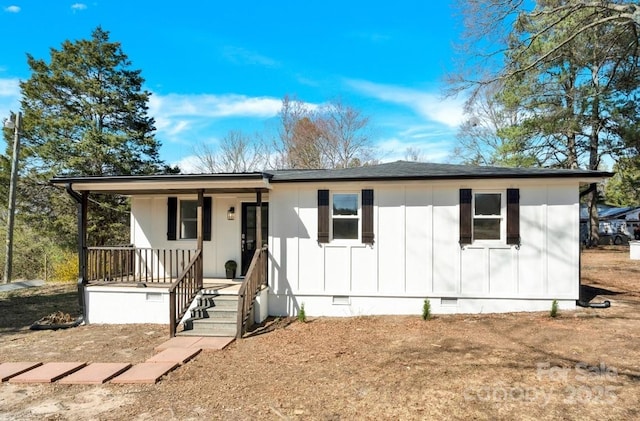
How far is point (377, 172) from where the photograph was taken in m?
8.23

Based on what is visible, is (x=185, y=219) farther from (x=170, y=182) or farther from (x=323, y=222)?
(x=323, y=222)

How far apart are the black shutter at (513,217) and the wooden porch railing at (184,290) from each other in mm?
6228

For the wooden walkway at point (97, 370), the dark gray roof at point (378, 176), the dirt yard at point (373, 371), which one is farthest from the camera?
the dark gray roof at point (378, 176)

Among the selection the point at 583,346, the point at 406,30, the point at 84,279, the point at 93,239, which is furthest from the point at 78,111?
the point at 583,346

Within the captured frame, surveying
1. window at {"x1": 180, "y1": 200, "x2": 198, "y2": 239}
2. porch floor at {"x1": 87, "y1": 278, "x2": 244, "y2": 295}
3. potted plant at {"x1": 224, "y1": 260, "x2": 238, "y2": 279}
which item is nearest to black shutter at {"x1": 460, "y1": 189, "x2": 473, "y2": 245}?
porch floor at {"x1": 87, "y1": 278, "x2": 244, "y2": 295}

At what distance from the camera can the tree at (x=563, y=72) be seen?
12320 millimetres

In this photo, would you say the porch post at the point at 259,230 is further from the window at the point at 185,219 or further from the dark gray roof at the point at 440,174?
the window at the point at 185,219

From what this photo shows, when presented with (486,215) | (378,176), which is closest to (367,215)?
(378,176)

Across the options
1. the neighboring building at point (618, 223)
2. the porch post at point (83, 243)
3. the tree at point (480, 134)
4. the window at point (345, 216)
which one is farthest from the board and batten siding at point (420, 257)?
the neighboring building at point (618, 223)

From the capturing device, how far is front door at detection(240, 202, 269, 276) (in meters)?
9.55

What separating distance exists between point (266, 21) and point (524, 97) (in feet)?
39.8

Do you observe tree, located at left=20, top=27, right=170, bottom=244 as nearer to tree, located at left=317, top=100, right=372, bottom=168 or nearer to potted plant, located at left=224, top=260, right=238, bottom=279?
potted plant, located at left=224, top=260, right=238, bottom=279

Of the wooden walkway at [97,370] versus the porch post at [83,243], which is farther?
the porch post at [83,243]

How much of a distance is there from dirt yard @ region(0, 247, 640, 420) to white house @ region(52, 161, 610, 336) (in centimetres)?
51
